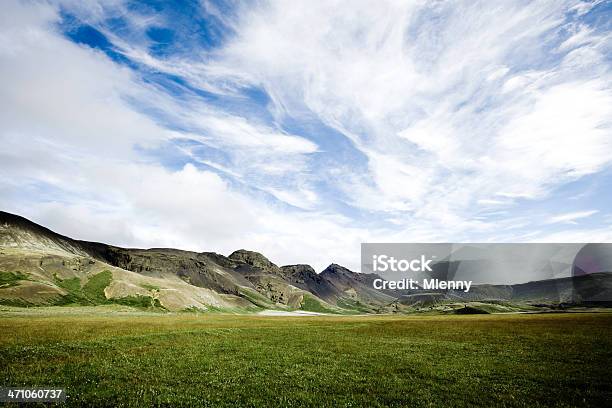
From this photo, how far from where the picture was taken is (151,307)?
179000 mm

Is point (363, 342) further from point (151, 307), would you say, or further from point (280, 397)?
point (151, 307)

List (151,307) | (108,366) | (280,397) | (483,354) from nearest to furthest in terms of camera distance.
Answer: (280,397) → (108,366) → (483,354) → (151,307)

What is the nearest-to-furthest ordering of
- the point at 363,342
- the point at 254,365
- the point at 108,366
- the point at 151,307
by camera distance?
the point at 108,366
the point at 254,365
the point at 363,342
the point at 151,307

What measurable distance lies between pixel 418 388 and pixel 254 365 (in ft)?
37.0

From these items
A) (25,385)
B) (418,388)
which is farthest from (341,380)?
(25,385)

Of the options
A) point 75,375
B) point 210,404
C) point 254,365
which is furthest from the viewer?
point 254,365

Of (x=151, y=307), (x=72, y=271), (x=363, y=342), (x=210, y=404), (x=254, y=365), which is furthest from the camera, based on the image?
(x=72, y=271)

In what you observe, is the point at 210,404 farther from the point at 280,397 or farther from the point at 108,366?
the point at 108,366

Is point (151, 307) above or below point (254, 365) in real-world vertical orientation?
below

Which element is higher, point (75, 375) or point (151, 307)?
point (75, 375)

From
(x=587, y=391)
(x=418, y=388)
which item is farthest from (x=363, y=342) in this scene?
(x=587, y=391)

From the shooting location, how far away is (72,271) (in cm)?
19712

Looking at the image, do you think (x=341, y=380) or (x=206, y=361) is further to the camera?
(x=206, y=361)

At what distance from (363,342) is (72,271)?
217534 mm
